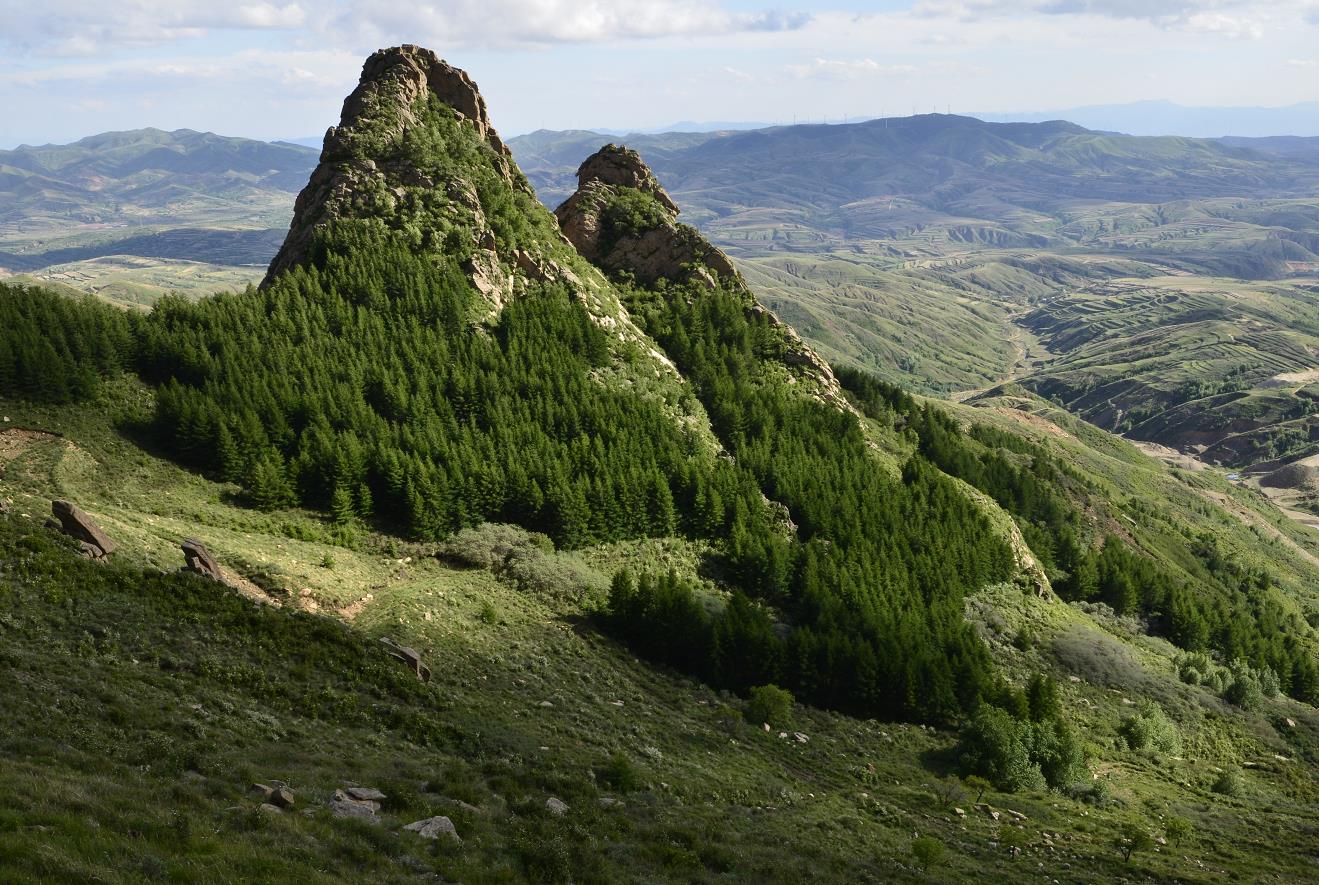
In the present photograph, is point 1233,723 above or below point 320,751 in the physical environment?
below

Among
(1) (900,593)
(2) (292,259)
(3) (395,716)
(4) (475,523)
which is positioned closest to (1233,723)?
(1) (900,593)

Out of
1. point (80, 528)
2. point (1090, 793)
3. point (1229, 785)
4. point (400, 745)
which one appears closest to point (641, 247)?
point (80, 528)

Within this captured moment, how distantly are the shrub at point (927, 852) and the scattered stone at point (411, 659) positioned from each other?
3228cm

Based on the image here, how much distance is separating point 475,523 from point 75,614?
149 ft

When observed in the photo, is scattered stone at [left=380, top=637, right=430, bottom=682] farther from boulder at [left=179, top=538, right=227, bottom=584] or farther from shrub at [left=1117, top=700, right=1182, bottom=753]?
shrub at [left=1117, top=700, right=1182, bottom=753]

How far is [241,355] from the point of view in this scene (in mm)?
103062

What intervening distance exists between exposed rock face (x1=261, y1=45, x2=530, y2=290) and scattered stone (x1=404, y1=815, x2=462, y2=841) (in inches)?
4154

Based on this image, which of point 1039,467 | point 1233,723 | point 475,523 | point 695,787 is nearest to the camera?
point 695,787

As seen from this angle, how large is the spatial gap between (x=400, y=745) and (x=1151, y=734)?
7765 centimetres

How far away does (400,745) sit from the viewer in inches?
1797

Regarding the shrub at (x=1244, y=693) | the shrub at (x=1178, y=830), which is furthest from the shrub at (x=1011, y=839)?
the shrub at (x=1244, y=693)

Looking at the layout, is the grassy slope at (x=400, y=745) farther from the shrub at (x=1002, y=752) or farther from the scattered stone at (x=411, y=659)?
the shrub at (x=1002, y=752)

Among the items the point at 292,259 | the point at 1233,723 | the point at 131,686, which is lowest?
the point at 1233,723

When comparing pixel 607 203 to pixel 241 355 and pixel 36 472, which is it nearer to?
pixel 241 355
